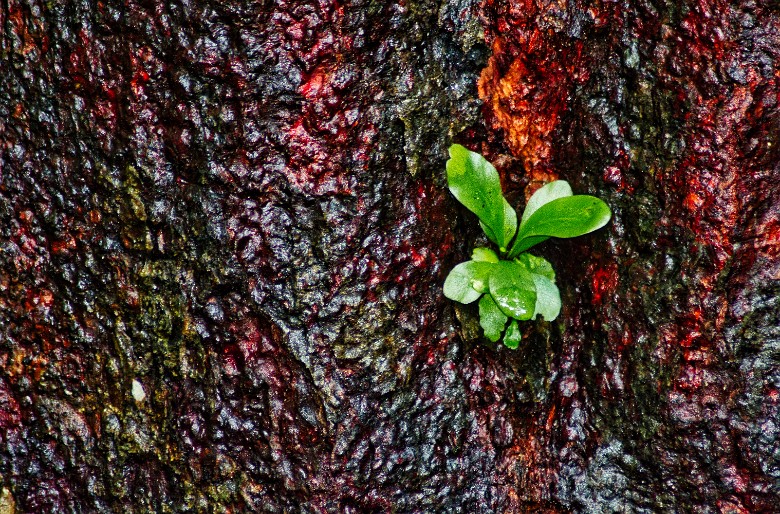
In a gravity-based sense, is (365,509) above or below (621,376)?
below

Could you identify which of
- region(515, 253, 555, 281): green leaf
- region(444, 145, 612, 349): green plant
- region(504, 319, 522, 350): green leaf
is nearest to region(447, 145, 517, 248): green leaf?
region(444, 145, 612, 349): green plant

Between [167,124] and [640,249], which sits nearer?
[167,124]

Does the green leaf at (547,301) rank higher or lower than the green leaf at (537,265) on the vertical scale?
lower

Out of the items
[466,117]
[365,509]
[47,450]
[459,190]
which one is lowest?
[365,509]

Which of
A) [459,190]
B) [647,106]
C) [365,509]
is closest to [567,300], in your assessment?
[459,190]

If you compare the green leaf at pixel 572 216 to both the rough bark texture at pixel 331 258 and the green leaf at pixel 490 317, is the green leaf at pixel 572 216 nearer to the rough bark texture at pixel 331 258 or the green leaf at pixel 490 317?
the rough bark texture at pixel 331 258

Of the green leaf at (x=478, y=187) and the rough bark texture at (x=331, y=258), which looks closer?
the rough bark texture at (x=331, y=258)

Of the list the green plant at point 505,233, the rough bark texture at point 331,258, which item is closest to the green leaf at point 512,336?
the green plant at point 505,233

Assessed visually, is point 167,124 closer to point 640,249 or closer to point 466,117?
point 466,117

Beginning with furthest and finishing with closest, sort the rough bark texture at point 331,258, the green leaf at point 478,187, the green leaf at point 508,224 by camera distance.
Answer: the green leaf at point 508,224 < the green leaf at point 478,187 < the rough bark texture at point 331,258
